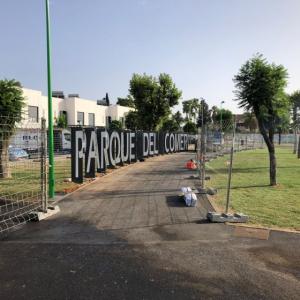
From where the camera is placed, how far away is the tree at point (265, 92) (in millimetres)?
13578

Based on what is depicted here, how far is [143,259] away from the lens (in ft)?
18.6

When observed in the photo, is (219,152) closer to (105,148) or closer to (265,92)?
(105,148)

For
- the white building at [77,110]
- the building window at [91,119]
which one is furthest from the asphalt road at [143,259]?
the building window at [91,119]

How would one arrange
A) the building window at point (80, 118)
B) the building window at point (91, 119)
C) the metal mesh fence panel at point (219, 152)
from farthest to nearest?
the building window at point (91, 119) → the building window at point (80, 118) → the metal mesh fence panel at point (219, 152)

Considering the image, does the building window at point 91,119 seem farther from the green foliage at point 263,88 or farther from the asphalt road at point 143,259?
the asphalt road at point 143,259

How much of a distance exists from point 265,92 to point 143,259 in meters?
9.90

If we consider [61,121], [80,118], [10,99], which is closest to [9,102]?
[10,99]

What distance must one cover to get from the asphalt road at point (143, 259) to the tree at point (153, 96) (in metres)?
31.6

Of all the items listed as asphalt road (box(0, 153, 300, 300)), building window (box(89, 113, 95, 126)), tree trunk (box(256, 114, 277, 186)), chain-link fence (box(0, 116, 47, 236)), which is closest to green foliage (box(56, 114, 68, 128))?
building window (box(89, 113, 95, 126))

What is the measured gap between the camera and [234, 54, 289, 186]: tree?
13578 millimetres

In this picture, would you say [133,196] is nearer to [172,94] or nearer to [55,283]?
[55,283]

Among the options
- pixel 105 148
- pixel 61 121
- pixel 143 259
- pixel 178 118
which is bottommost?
pixel 143 259

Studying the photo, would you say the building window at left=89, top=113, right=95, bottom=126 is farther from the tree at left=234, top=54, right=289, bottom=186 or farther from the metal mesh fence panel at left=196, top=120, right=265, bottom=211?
the tree at left=234, top=54, right=289, bottom=186

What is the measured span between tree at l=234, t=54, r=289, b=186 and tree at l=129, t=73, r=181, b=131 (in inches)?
1034
